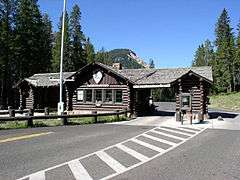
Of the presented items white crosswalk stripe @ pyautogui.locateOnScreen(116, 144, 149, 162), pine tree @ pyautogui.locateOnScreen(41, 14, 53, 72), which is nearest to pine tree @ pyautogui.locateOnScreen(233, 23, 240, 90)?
pine tree @ pyautogui.locateOnScreen(41, 14, 53, 72)

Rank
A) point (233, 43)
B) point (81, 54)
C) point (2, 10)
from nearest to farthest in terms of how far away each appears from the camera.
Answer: point (2, 10) < point (81, 54) < point (233, 43)

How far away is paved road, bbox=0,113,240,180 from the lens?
10258 mm

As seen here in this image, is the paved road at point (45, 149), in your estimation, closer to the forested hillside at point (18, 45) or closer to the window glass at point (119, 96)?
the window glass at point (119, 96)

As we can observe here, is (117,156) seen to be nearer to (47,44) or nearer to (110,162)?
(110,162)

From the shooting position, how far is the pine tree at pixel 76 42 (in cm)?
7131

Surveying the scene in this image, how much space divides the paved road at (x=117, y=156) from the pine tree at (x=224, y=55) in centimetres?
6659

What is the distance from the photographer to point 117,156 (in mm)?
12938

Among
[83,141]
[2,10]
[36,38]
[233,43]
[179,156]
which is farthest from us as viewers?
[233,43]

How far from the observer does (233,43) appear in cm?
8512

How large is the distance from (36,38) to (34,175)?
4690cm

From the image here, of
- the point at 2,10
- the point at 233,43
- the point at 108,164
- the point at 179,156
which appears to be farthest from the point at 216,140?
the point at 233,43

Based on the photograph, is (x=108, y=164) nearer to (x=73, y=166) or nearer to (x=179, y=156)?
(x=73, y=166)

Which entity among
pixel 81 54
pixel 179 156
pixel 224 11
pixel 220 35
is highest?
pixel 224 11

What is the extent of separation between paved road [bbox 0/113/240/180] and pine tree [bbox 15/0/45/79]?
117 ft
